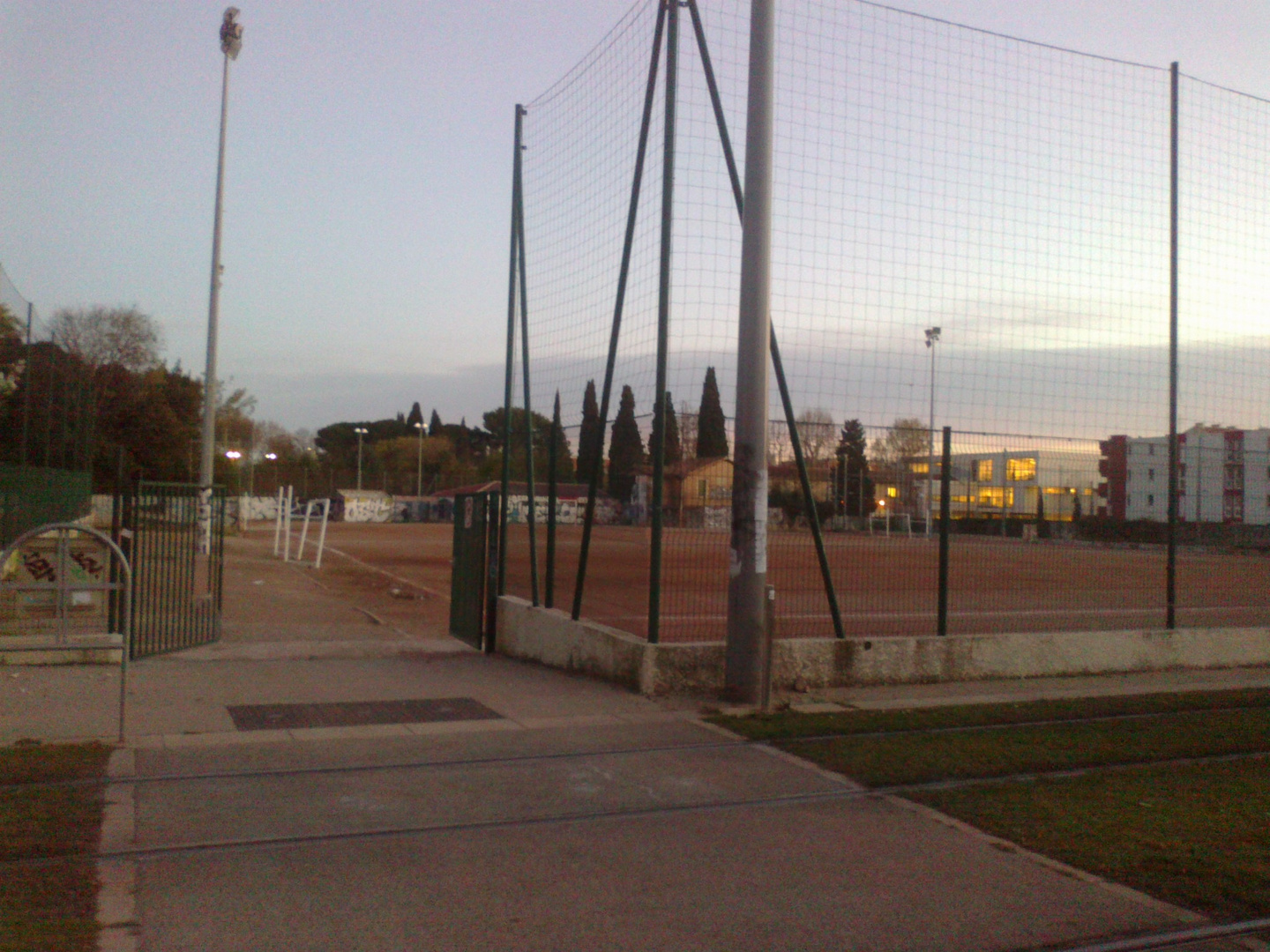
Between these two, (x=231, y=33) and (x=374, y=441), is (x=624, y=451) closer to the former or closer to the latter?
(x=231, y=33)

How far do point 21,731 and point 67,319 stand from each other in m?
54.3

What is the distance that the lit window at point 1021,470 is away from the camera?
12617 mm

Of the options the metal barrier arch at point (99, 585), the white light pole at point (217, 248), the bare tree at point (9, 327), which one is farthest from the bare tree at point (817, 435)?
the white light pole at point (217, 248)

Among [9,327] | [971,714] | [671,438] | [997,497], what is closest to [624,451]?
[671,438]

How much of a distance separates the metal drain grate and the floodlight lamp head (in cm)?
2319

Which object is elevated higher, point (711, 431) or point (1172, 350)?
point (1172, 350)

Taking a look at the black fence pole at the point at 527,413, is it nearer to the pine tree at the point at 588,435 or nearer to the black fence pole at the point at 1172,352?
the pine tree at the point at 588,435

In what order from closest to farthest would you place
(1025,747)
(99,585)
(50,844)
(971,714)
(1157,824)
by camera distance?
(50,844), (1157,824), (1025,747), (99,585), (971,714)

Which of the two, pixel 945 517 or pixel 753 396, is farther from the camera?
pixel 945 517

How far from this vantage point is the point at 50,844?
5.43 meters

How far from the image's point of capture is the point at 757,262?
985 cm

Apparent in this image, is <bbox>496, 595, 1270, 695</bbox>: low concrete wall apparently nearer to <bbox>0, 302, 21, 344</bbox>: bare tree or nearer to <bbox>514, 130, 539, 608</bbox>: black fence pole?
<bbox>514, 130, 539, 608</bbox>: black fence pole

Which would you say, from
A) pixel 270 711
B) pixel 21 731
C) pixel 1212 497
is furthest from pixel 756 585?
pixel 1212 497

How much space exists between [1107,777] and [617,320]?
20.5 feet
